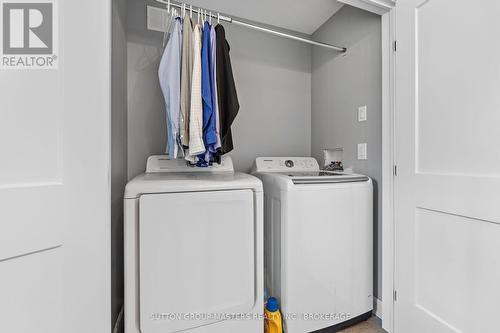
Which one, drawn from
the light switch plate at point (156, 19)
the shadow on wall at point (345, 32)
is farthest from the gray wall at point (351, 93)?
the light switch plate at point (156, 19)

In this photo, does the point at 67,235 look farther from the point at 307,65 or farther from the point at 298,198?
the point at 307,65

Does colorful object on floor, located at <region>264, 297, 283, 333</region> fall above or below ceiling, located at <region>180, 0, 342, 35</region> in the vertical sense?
below

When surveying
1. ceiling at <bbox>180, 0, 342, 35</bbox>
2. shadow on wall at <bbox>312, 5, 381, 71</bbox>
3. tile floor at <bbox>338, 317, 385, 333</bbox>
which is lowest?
tile floor at <bbox>338, 317, 385, 333</bbox>

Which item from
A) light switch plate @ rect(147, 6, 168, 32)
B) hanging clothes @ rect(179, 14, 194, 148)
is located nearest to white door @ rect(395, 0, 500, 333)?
hanging clothes @ rect(179, 14, 194, 148)

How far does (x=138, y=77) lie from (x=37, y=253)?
4.76ft

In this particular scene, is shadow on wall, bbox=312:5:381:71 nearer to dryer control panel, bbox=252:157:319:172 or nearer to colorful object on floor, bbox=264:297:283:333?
dryer control panel, bbox=252:157:319:172

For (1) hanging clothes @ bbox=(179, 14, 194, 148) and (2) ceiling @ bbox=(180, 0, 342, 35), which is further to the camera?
(2) ceiling @ bbox=(180, 0, 342, 35)

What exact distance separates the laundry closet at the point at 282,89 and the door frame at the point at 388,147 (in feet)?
0.24

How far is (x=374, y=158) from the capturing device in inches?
63.9

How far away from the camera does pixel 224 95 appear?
1.41 metres

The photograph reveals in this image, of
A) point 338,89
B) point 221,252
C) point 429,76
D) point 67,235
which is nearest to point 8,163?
point 67,235

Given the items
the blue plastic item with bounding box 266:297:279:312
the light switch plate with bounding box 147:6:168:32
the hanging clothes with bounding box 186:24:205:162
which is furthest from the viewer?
the light switch plate with bounding box 147:6:168:32

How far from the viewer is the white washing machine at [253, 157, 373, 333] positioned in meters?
1.34

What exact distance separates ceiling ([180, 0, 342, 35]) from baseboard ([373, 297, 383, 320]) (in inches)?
92.0
